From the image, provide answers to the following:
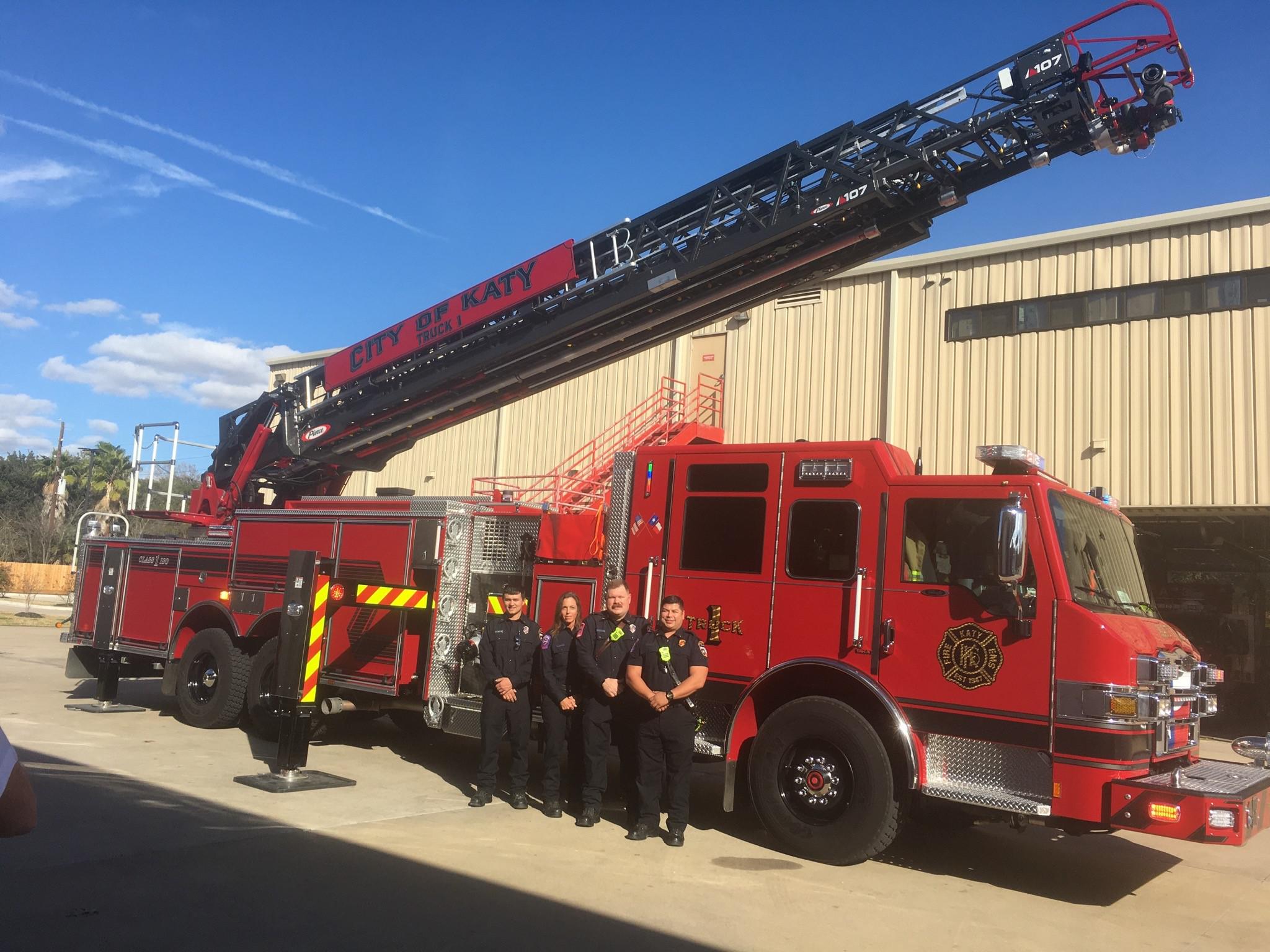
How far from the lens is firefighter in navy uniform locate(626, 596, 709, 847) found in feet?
22.6

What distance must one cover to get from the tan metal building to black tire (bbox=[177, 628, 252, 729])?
10690 millimetres

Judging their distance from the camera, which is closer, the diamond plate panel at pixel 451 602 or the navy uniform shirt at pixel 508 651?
the navy uniform shirt at pixel 508 651

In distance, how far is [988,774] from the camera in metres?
6.04

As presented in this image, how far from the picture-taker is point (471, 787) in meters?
8.49

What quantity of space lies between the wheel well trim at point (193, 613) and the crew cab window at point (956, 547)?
7.46 m

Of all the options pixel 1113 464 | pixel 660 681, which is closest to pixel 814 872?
pixel 660 681

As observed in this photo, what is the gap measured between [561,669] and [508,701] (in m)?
0.51

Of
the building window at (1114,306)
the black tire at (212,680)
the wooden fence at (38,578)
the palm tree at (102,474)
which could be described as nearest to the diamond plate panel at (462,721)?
the black tire at (212,680)

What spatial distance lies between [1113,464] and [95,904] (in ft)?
49.0

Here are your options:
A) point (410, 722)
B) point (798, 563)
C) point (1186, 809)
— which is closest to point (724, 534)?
point (798, 563)

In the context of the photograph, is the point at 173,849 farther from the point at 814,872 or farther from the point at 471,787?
the point at 814,872

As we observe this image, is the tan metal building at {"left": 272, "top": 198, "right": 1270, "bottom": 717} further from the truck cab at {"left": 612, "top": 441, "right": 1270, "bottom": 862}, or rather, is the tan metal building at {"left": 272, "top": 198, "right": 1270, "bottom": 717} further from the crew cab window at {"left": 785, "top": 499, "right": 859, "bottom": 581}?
the crew cab window at {"left": 785, "top": 499, "right": 859, "bottom": 581}

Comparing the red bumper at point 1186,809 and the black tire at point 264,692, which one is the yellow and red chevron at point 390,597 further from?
the red bumper at point 1186,809

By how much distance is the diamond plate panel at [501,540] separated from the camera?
8609mm
